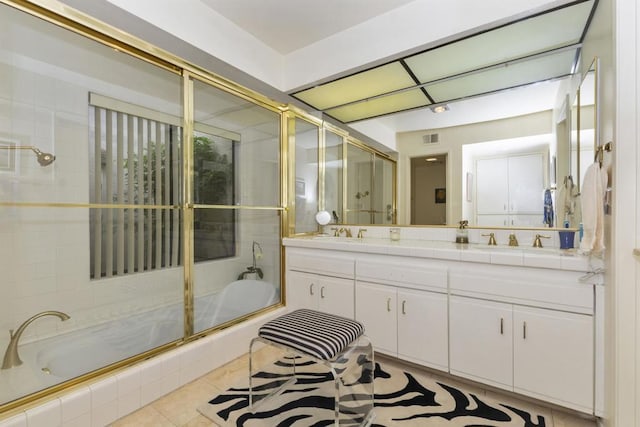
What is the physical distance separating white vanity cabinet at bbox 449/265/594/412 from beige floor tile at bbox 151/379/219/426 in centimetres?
148

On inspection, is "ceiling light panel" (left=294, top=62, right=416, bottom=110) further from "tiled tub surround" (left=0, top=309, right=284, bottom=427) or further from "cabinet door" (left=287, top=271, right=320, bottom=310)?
"tiled tub surround" (left=0, top=309, right=284, bottom=427)

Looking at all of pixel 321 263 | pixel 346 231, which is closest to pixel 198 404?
pixel 321 263

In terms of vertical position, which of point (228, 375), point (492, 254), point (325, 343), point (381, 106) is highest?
point (381, 106)

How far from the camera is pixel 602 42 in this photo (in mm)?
1473

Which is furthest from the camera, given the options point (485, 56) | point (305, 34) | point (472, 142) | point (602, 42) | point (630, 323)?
point (305, 34)

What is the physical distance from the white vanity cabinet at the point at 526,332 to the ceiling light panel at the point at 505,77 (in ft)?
4.62

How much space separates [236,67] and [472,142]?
6.26 ft

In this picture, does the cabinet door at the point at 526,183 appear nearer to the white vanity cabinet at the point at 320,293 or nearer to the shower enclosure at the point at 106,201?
the white vanity cabinet at the point at 320,293

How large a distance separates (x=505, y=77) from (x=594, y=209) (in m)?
1.26

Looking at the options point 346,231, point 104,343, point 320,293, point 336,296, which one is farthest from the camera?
point 346,231

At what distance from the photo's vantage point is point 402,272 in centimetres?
193

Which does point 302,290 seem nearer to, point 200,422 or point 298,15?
point 200,422

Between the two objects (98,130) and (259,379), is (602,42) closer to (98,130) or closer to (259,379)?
(259,379)

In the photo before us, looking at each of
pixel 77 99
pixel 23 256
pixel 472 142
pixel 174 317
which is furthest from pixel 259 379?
pixel 472 142
